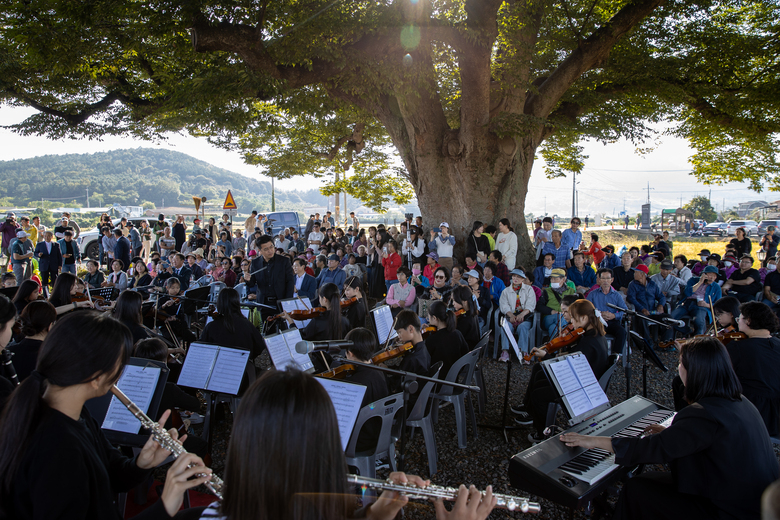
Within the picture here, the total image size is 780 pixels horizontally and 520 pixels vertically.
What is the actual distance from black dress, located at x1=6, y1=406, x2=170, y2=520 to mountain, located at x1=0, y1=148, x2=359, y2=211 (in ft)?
395

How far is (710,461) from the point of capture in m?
2.38

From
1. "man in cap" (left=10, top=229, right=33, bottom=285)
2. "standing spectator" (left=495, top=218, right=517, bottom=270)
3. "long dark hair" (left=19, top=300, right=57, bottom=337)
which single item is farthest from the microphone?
"man in cap" (left=10, top=229, right=33, bottom=285)

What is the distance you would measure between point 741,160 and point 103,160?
16822 cm

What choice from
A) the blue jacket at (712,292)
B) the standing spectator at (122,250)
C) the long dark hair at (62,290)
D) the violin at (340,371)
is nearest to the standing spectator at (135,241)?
the standing spectator at (122,250)

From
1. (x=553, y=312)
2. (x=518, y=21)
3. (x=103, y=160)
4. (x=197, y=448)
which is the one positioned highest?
(x=103, y=160)

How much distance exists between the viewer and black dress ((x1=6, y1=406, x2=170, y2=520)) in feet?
4.91

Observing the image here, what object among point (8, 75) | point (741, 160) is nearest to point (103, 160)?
point (8, 75)

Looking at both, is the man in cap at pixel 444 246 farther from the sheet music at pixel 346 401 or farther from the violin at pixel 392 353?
the sheet music at pixel 346 401

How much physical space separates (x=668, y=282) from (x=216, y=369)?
8.06 metres

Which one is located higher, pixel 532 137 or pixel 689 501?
pixel 532 137

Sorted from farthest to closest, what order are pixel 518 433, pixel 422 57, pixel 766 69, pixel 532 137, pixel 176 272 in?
pixel 532 137
pixel 766 69
pixel 176 272
pixel 422 57
pixel 518 433

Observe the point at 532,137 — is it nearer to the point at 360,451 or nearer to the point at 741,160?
the point at 741,160

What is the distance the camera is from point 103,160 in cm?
14062

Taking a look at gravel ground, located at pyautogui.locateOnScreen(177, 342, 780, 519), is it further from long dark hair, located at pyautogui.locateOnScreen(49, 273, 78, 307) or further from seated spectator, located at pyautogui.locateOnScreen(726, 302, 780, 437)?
long dark hair, located at pyautogui.locateOnScreen(49, 273, 78, 307)
